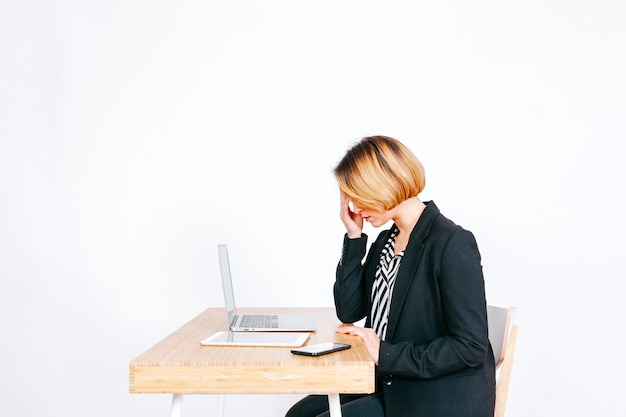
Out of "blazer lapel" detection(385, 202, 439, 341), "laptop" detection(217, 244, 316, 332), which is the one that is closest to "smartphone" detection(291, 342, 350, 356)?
"blazer lapel" detection(385, 202, 439, 341)

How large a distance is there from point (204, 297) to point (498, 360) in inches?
69.7

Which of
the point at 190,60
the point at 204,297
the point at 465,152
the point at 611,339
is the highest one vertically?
the point at 190,60

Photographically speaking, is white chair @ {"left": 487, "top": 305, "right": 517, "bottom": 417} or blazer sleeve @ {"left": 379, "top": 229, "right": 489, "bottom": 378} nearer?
blazer sleeve @ {"left": 379, "top": 229, "right": 489, "bottom": 378}

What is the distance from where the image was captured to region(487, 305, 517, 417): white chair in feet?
6.28

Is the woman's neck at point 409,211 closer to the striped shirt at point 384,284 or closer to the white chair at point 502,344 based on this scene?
the striped shirt at point 384,284

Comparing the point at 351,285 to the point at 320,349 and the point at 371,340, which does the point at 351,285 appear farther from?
the point at 320,349

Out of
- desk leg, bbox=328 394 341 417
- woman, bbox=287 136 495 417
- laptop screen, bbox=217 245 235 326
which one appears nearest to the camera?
desk leg, bbox=328 394 341 417

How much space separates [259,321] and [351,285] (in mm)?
295

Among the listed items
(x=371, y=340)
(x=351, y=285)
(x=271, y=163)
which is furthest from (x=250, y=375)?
(x=271, y=163)

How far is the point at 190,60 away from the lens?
3.50 m

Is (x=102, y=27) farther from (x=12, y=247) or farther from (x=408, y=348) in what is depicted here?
(x=408, y=348)

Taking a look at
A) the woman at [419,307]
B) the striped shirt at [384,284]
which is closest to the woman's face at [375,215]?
the woman at [419,307]

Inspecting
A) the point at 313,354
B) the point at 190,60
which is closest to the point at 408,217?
the point at 313,354

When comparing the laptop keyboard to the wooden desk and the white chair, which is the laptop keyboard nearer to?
the wooden desk
